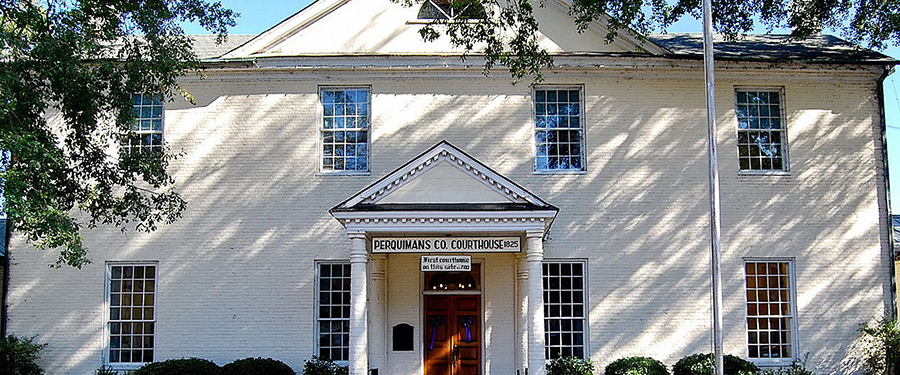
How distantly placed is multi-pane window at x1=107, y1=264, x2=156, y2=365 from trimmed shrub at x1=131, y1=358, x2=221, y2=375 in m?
1.04

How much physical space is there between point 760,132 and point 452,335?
819cm

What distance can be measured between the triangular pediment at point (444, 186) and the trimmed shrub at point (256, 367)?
4167 mm

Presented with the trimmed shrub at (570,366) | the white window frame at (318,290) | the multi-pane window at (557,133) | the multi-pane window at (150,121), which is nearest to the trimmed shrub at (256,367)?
the white window frame at (318,290)

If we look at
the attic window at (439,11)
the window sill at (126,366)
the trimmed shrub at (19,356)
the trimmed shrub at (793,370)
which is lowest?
the trimmed shrub at (793,370)

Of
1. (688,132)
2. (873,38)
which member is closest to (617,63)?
(688,132)

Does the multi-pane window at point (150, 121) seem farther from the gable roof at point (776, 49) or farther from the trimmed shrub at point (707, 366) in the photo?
the trimmed shrub at point (707, 366)

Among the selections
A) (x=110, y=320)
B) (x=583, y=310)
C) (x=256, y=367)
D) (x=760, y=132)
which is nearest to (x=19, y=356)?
(x=110, y=320)

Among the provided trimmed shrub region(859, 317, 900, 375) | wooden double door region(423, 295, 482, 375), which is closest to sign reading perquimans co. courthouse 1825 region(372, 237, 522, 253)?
wooden double door region(423, 295, 482, 375)

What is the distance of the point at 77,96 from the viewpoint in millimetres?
12789

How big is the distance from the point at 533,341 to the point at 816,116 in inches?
345

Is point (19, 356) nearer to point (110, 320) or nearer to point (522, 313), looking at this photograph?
point (110, 320)

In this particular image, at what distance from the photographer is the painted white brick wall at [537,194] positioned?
16750mm

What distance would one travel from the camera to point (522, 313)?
1625cm

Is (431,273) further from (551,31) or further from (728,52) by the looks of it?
(728,52)
